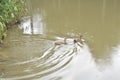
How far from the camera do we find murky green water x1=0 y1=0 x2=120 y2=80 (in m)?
8.69

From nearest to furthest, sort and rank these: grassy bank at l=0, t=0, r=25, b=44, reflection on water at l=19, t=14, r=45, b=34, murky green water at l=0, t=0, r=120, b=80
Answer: murky green water at l=0, t=0, r=120, b=80 → grassy bank at l=0, t=0, r=25, b=44 → reflection on water at l=19, t=14, r=45, b=34

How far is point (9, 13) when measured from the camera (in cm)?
1332

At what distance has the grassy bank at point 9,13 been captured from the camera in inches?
481

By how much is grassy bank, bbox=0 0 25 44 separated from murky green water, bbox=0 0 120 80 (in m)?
0.38

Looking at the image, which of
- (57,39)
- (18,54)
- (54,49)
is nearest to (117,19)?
→ (57,39)

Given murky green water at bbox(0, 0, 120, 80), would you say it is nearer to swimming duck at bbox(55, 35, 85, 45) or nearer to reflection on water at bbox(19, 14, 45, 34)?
reflection on water at bbox(19, 14, 45, 34)

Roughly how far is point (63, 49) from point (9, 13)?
404cm

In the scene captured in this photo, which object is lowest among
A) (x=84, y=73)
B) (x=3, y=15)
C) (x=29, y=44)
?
(x=84, y=73)

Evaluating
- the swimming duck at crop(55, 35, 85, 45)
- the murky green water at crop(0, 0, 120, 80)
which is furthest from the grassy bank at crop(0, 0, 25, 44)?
the swimming duck at crop(55, 35, 85, 45)

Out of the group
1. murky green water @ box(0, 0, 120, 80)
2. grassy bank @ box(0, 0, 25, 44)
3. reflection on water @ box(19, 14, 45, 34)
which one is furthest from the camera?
Result: reflection on water @ box(19, 14, 45, 34)

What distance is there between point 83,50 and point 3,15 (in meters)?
4.18

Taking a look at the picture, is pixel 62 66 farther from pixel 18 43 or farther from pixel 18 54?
pixel 18 43

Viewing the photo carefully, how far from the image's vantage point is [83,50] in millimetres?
10633

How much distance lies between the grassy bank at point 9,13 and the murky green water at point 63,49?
376 mm
